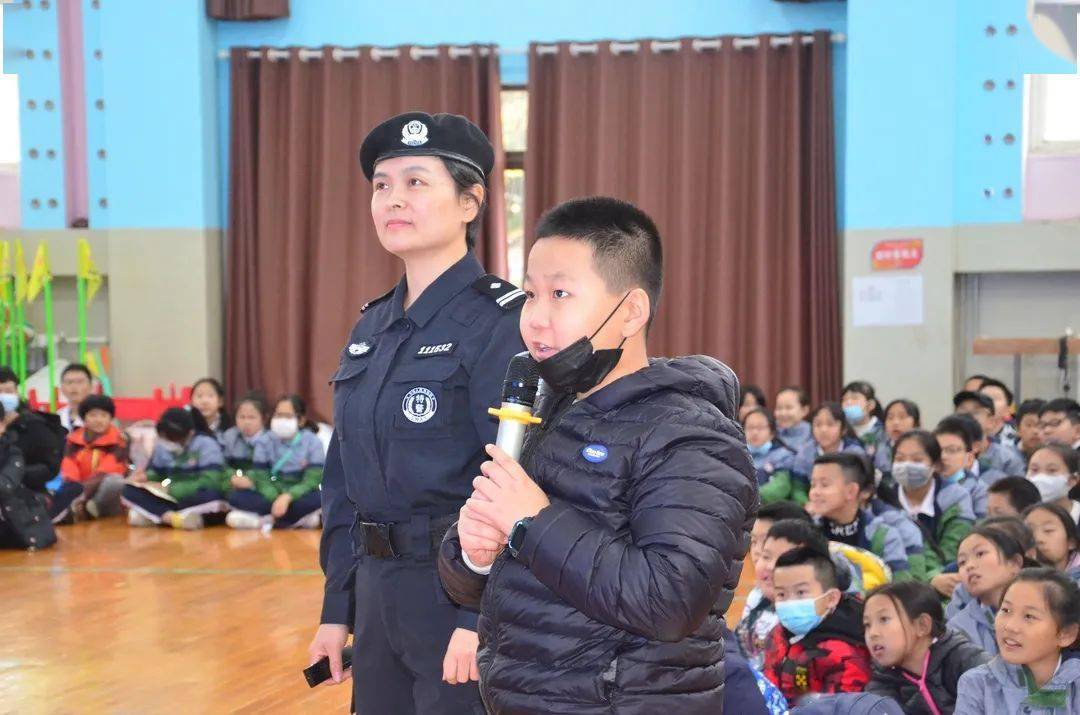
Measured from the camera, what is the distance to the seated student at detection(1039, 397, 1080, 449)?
6215 millimetres

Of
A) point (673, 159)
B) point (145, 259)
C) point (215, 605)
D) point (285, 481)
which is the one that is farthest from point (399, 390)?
point (145, 259)

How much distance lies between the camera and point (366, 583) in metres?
1.99

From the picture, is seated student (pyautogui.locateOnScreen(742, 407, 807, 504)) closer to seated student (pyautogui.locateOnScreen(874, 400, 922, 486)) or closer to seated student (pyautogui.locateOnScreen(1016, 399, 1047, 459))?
seated student (pyautogui.locateOnScreen(874, 400, 922, 486))

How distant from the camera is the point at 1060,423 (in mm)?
6301

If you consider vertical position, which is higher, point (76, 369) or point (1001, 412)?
point (76, 369)

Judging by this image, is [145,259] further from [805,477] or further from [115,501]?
[805,477]

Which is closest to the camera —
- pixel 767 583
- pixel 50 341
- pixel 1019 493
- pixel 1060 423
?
pixel 767 583

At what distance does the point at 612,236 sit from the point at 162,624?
388 cm

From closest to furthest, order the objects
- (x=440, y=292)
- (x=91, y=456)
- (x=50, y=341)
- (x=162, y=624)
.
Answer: (x=440, y=292) < (x=162, y=624) < (x=91, y=456) < (x=50, y=341)

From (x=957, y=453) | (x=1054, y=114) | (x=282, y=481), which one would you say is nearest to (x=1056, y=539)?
(x=957, y=453)

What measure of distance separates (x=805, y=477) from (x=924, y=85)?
2.94 meters

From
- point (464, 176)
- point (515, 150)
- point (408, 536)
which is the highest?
point (515, 150)

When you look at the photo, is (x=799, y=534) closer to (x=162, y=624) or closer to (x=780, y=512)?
(x=780, y=512)

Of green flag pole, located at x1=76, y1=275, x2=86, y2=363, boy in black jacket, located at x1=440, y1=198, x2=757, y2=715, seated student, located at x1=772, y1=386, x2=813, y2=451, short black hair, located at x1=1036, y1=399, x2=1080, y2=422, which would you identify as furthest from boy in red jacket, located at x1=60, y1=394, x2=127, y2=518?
boy in black jacket, located at x1=440, y1=198, x2=757, y2=715
